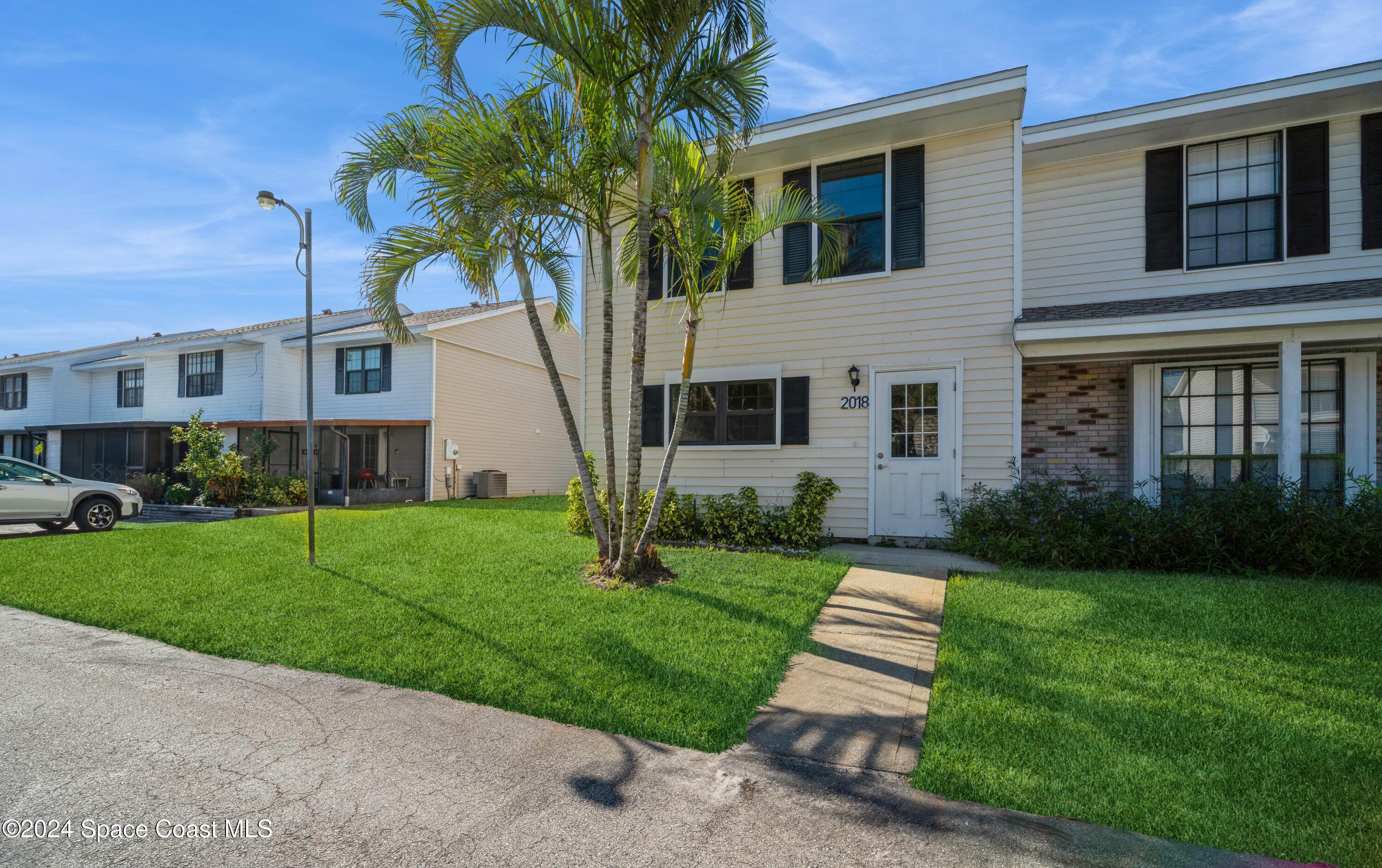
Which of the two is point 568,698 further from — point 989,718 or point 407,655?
point 989,718

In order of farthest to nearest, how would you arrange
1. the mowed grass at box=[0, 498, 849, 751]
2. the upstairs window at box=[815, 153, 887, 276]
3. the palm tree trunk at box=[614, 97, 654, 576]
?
the upstairs window at box=[815, 153, 887, 276] → the palm tree trunk at box=[614, 97, 654, 576] → the mowed grass at box=[0, 498, 849, 751]

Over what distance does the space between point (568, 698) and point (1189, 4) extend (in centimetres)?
974

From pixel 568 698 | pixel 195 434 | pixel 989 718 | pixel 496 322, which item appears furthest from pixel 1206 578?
pixel 195 434

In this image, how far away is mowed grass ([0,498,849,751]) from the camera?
3.91 m

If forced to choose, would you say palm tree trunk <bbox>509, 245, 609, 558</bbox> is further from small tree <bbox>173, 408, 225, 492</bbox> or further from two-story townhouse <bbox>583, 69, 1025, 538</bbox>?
small tree <bbox>173, 408, 225, 492</bbox>

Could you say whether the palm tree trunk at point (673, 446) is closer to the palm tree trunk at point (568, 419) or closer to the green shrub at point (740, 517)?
the palm tree trunk at point (568, 419)

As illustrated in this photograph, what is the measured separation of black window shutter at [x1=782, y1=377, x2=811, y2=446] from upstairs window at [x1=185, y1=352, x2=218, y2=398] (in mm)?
20341

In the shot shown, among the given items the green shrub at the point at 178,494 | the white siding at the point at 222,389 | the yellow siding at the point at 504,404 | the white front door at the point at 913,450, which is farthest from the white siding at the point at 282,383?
the white front door at the point at 913,450

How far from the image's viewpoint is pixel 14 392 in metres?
27.1

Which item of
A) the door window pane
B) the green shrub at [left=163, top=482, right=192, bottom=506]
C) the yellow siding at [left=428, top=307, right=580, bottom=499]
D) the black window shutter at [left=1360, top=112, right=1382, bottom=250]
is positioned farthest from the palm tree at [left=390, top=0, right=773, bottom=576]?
the green shrub at [left=163, top=482, right=192, bottom=506]

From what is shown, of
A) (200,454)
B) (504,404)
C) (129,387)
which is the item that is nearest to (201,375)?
(129,387)

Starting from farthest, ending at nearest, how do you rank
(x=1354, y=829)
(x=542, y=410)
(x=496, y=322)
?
(x=542, y=410), (x=496, y=322), (x=1354, y=829)

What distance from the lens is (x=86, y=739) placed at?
3354mm

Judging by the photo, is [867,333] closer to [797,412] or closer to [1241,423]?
[797,412]
